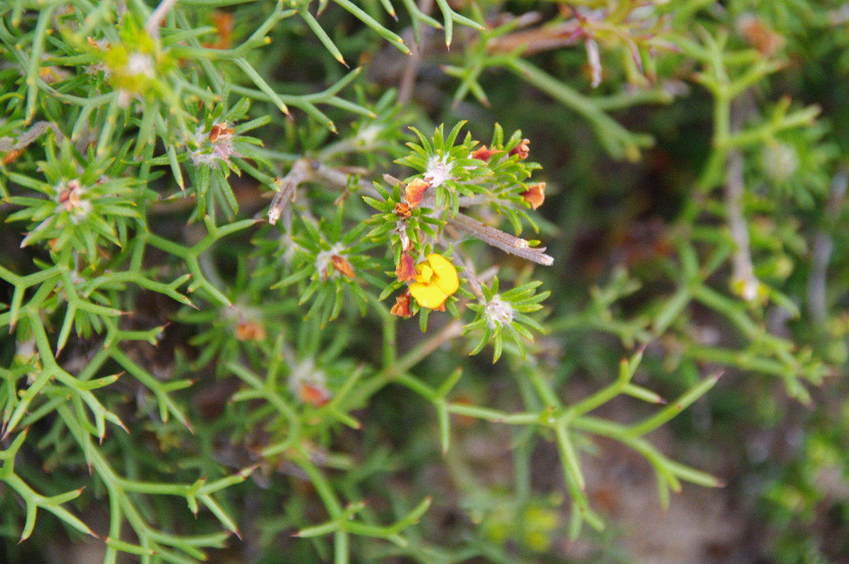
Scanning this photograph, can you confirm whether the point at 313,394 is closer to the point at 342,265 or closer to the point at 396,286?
the point at 342,265

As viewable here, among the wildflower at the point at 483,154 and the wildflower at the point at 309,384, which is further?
the wildflower at the point at 309,384

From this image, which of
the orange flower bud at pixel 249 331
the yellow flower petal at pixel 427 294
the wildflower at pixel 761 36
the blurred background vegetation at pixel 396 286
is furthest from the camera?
the wildflower at pixel 761 36

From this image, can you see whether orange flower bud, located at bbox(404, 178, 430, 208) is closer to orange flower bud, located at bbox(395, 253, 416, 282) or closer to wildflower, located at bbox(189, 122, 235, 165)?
orange flower bud, located at bbox(395, 253, 416, 282)

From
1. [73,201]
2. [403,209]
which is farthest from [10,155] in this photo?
[403,209]

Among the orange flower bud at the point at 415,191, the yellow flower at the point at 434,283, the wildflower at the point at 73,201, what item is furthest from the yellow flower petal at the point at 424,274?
the wildflower at the point at 73,201

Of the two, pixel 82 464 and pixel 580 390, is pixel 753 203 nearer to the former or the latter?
pixel 580 390

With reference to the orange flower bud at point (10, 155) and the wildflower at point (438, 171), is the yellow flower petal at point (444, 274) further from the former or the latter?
the orange flower bud at point (10, 155)
